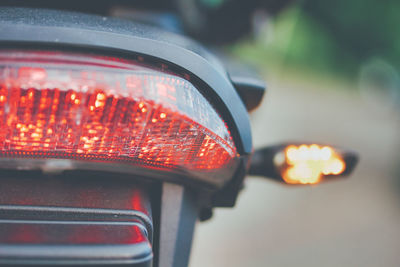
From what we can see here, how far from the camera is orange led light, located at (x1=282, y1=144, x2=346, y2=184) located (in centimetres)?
110

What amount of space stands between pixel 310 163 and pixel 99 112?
67 cm

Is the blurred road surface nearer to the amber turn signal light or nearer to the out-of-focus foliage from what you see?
the amber turn signal light

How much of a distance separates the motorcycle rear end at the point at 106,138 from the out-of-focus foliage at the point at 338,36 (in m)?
10.8

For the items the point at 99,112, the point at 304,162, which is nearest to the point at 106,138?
the point at 99,112

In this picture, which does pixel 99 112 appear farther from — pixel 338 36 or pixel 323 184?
pixel 338 36

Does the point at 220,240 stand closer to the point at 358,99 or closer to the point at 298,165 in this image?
the point at 298,165

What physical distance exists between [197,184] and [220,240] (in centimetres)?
202

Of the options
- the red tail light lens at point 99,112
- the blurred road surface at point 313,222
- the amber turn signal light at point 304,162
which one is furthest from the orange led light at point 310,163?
the blurred road surface at point 313,222

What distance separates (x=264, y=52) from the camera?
36.5 feet

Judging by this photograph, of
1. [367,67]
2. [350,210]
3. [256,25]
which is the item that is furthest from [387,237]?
[367,67]

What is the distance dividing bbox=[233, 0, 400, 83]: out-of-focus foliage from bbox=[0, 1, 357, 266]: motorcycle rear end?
10.8m

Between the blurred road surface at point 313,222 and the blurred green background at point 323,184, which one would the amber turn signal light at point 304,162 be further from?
the blurred road surface at point 313,222

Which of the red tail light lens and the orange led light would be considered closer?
the red tail light lens

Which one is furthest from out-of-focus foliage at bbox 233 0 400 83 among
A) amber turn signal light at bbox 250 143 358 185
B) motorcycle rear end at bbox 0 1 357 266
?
motorcycle rear end at bbox 0 1 357 266
